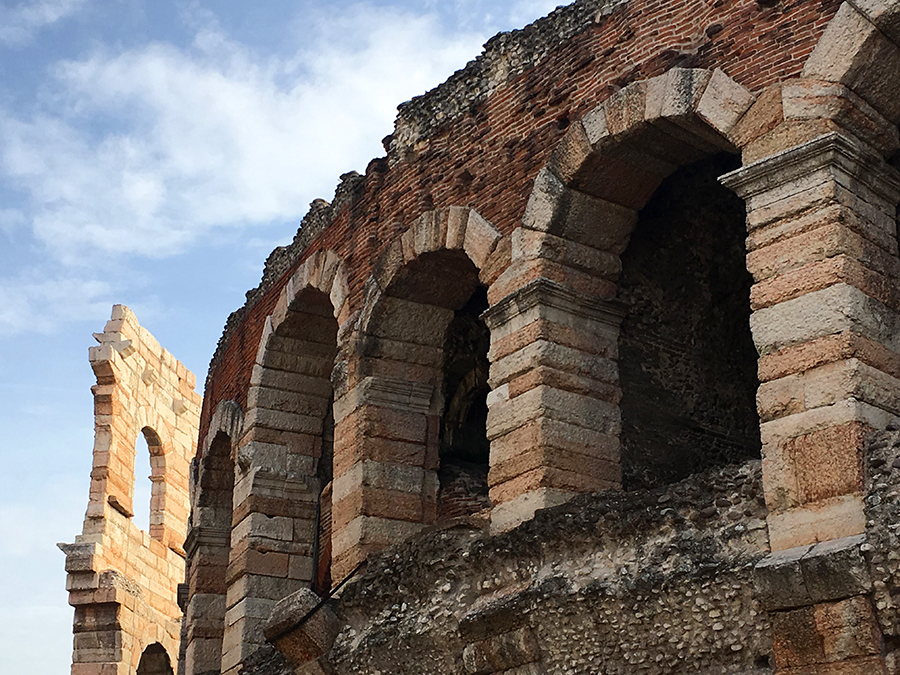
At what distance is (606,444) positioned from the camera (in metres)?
8.16

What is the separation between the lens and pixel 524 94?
29.6 ft

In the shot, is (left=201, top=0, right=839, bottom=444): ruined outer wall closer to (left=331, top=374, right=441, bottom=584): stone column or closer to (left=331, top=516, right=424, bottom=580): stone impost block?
(left=331, top=374, right=441, bottom=584): stone column

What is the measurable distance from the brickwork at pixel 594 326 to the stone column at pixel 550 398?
0.06 feet

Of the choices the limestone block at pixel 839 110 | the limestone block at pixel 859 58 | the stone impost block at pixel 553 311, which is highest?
the limestone block at pixel 859 58

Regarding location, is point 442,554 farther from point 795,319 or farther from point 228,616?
point 228,616

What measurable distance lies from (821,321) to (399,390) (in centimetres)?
411

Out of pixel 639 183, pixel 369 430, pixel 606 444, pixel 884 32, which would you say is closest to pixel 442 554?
pixel 606 444

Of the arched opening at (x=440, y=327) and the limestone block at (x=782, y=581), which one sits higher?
A: the arched opening at (x=440, y=327)

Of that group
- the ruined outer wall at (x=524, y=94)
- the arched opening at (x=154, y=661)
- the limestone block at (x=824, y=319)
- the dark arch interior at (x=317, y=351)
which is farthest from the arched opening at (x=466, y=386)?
the arched opening at (x=154, y=661)

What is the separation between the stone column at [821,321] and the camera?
6156 millimetres

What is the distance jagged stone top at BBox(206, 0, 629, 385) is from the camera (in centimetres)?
880

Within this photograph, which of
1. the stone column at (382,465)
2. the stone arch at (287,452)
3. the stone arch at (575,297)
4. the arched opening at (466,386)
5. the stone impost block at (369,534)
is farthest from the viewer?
the stone arch at (287,452)

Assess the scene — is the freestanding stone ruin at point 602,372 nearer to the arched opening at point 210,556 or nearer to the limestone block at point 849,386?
the limestone block at point 849,386

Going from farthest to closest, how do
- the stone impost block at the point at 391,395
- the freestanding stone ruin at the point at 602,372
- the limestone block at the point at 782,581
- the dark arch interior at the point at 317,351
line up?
the dark arch interior at the point at 317,351, the stone impost block at the point at 391,395, the freestanding stone ruin at the point at 602,372, the limestone block at the point at 782,581
